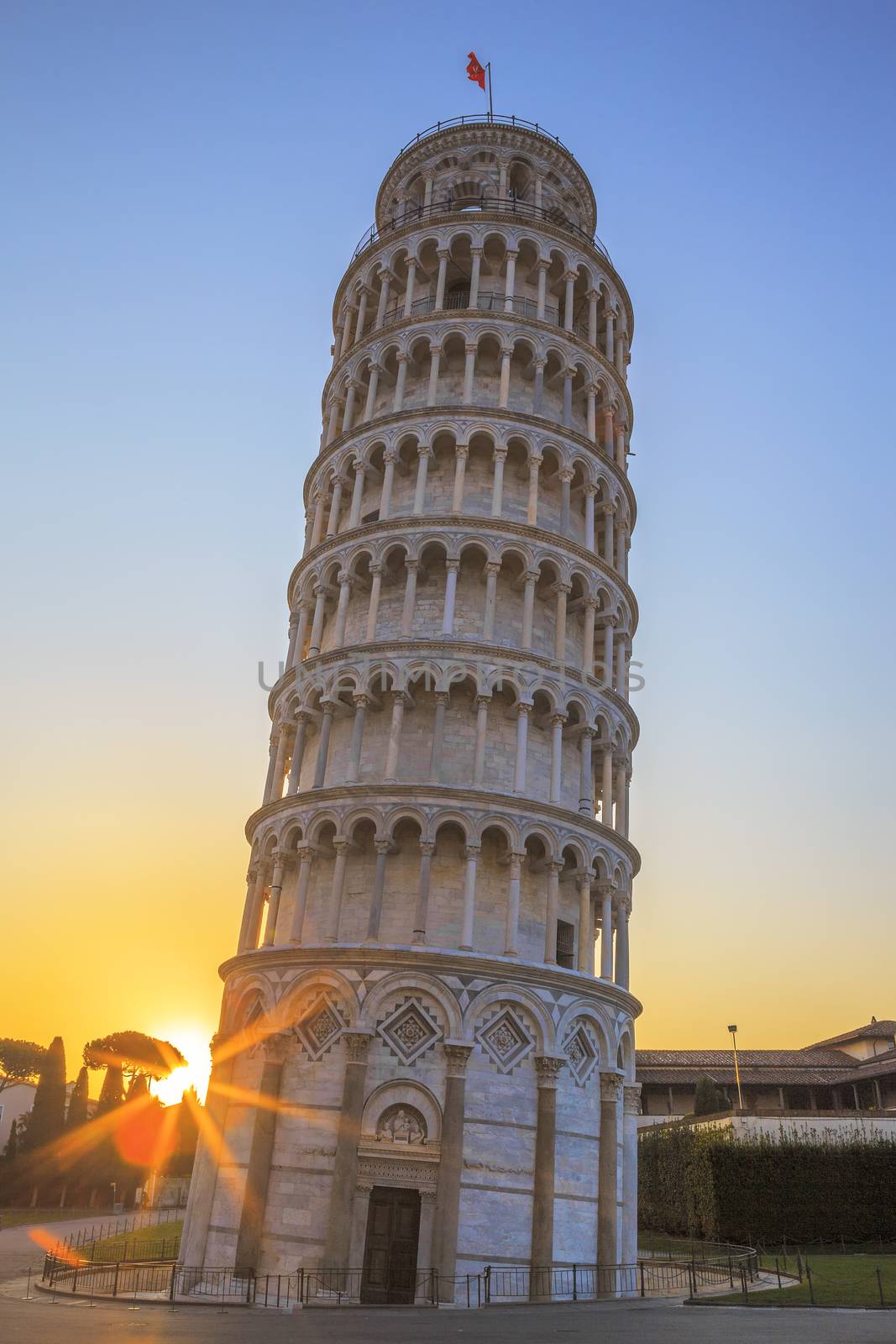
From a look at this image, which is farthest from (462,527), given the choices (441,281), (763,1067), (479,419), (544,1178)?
(763,1067)

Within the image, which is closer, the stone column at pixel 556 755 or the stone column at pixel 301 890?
the stone column at pixel 301 890

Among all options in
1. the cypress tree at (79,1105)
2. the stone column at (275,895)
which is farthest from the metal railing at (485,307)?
the cypress tree at (79,1105)

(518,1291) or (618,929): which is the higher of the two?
(618,929)

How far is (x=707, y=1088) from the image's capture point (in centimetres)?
5638

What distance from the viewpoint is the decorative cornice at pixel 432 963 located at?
1018 inches

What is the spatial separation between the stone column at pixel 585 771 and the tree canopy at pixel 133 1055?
80.9 m

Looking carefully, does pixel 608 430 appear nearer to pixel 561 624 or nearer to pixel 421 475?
pixel 421 475

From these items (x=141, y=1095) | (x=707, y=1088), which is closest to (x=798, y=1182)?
(x=707, y=1088)

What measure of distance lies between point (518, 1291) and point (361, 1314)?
5.23 metres

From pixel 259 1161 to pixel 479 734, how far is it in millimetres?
12412

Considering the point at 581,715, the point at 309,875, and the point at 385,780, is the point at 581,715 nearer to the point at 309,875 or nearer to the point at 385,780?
the point at 385,780

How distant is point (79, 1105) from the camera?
81062mm

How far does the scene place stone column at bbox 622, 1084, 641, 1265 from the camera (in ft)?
89.6

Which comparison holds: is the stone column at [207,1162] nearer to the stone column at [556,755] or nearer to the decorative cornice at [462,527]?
the stone column at [556,755]
